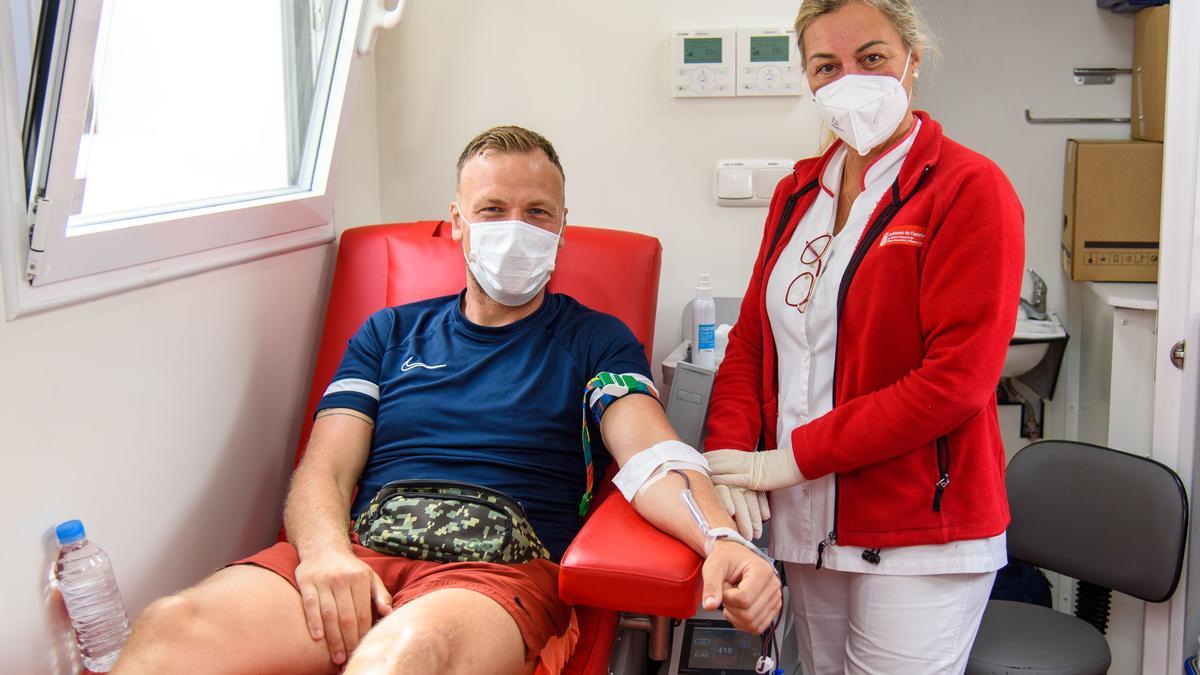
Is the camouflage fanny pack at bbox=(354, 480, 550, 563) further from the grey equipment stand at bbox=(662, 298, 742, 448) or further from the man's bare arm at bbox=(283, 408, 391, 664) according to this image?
the grey equipment stand at bbox=(662, 298, 742, 448)

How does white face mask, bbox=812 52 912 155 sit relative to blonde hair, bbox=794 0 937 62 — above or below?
below

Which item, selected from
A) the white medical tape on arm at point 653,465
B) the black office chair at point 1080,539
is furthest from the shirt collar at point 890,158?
the black office chair at point 1080,539

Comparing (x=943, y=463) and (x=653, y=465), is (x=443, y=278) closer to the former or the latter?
(x=653, y=465)

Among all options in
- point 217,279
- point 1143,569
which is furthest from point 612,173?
point 1143,569

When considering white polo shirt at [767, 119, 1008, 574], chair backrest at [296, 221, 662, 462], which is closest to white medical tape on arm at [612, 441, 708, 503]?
white polo shirt at [767, 119, 1008, 574]

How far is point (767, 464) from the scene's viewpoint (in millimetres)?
1542

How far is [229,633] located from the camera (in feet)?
4.61

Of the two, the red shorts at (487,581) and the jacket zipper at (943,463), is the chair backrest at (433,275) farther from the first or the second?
the jacket zipper at (943,463)

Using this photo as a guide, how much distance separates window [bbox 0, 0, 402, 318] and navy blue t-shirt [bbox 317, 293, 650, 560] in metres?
0.38

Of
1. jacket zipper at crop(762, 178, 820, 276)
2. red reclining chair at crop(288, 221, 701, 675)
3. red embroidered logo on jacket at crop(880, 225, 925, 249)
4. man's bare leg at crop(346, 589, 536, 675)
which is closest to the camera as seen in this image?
man's bare leg at crop(346, 589, 536, 675)

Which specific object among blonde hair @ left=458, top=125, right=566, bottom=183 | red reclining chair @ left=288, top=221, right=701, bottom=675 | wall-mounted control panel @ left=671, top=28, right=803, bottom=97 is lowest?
red reclining chair @ left=288, top=221, right=701, bottom=675

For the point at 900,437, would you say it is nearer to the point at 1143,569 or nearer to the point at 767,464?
the point at 767,464

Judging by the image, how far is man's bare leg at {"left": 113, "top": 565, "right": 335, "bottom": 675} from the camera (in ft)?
4.39

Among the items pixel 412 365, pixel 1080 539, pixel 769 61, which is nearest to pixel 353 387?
pixel 412 365
